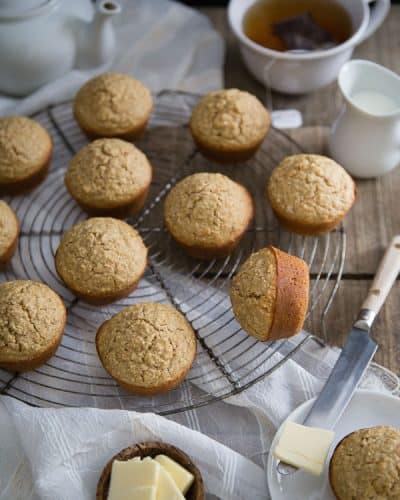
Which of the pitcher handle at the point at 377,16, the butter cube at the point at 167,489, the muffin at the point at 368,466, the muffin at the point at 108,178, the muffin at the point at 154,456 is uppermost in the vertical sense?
the pitcher handle at the point at 377,16

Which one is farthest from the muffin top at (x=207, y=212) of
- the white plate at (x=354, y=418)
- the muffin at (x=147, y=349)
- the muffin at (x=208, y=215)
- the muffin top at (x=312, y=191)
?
the white plate at (x=354, y=418)

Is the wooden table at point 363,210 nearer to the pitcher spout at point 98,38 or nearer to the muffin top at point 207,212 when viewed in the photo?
the muffin top at point 207,212

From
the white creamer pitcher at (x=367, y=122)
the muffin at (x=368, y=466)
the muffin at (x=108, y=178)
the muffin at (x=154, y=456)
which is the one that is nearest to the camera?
the muffin at (x=368, y=466)

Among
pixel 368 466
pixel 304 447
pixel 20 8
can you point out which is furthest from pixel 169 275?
pixel 20 8

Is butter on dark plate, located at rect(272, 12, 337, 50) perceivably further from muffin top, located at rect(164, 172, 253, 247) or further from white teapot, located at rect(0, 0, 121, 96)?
muffin top, located at rect(164, 172, 253, 247)

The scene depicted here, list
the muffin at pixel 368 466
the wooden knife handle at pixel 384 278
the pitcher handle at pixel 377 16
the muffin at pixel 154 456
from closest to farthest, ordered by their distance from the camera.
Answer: the muffin at pixel 368 466 < the muffin at pixel 154 456 < the wooden knife handle at pixel 384 278 < the pitcher handle at pixel 377 16

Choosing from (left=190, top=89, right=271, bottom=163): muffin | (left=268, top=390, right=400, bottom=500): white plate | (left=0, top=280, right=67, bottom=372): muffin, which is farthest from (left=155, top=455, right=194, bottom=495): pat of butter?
(left=190, top=89, right=271, bottom=163): muffin

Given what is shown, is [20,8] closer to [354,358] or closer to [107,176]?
[107,176]
